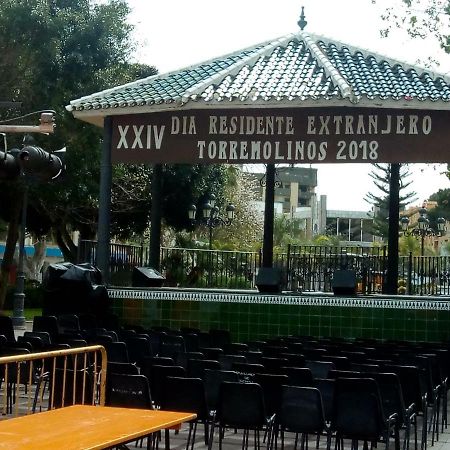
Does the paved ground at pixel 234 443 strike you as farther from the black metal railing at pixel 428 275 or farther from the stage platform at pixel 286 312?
the black metal railing at pixel 428 275

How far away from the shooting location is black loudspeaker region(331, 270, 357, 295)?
18.6 metres

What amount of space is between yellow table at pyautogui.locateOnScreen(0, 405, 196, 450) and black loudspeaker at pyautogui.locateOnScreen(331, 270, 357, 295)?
12298 mm

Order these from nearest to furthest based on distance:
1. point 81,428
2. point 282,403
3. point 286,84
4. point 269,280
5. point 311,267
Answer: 1. point 81,428
2. point 282,403
3. point 286,84
4. point 269,280
5. point 311,267

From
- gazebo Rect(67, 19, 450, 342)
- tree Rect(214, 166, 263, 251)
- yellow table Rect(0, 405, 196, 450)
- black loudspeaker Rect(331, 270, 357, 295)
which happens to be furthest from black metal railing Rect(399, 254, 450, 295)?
tree Rect(214, 166, 263, 251)

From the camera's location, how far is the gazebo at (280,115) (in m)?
17.3

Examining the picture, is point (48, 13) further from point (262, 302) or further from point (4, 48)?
point (262, 302)

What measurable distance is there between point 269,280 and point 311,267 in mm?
1727

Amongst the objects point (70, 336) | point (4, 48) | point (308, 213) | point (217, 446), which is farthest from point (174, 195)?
point (308, 213)

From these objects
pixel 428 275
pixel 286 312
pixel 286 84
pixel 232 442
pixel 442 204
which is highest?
pixel 442 204

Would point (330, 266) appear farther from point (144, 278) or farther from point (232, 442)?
point (232, 442)

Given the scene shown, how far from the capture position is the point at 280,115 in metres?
17.8

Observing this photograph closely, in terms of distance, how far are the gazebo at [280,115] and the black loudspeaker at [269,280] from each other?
0.64 m

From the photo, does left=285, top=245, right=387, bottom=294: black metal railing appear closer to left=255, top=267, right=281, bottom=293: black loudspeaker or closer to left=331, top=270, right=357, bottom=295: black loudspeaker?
left=331, top=270, right=357, bottom=295: black loudspeaker

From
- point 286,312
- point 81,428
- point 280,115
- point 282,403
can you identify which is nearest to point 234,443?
point 282,403
